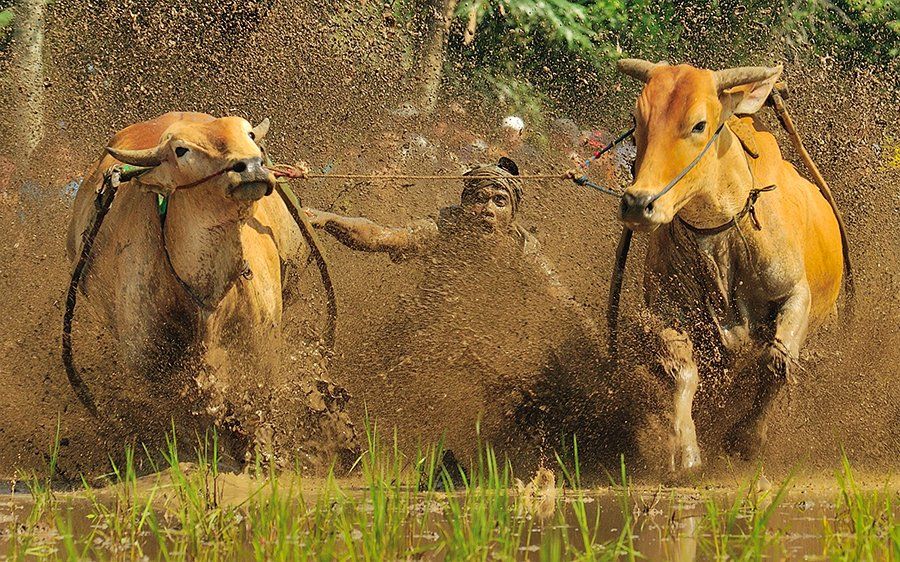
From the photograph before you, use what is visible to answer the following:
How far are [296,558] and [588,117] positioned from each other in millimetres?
9080

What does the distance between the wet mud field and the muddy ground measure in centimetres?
1

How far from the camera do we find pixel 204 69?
11.3 m

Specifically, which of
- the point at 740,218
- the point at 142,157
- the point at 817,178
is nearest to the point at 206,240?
the point at 142,157

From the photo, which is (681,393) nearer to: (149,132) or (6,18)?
(149,132)

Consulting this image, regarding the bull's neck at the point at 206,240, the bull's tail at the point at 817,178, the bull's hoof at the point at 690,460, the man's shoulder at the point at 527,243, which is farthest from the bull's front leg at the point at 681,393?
the bull's neck at the point at 206,240

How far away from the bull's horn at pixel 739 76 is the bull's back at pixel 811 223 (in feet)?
1.69

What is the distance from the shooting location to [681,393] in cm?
638

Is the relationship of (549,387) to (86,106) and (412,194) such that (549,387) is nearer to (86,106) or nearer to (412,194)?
(412,194)

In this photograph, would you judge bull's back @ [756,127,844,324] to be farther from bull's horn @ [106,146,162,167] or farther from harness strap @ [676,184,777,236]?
bull's horn @ [106,146,162,167]

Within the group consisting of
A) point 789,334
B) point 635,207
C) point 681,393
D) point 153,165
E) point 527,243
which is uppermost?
point 527,243

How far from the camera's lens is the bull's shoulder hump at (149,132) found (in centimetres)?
661

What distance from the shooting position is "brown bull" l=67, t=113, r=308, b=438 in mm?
5719

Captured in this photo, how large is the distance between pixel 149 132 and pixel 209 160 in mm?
1152

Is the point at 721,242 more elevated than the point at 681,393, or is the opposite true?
the point at 721,242
